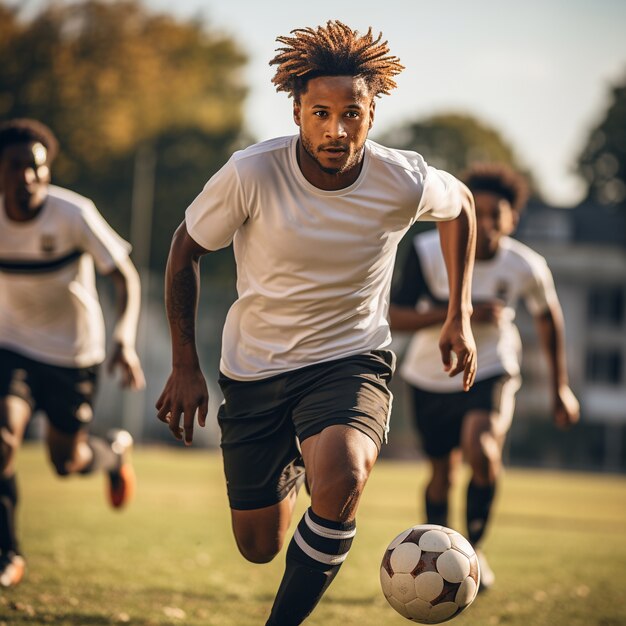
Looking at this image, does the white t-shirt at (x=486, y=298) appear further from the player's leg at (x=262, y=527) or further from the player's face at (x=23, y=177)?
the player's leg at (x=262, y=527)

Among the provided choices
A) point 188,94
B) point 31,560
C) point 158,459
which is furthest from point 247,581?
point 188,94

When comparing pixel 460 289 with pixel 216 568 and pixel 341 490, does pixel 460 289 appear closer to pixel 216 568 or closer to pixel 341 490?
pixel 341 490

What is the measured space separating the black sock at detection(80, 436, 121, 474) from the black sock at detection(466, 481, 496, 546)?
9.11 feet

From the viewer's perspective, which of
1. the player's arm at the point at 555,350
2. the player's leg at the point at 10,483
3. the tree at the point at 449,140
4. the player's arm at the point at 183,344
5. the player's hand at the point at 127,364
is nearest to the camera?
the player's arm at the point at 183,344

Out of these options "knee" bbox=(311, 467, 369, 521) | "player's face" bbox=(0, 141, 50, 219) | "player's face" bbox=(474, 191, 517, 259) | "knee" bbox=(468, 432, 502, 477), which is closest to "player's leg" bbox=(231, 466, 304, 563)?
"knee" bbox=(311, 467, 369, 521)

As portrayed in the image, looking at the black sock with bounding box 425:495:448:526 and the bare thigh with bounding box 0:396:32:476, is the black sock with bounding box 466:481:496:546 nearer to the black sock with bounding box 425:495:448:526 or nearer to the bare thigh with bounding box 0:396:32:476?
the black sock with bounding box 425:495:448:526

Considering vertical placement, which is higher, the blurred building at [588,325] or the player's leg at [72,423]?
the player's leg at [72,423]

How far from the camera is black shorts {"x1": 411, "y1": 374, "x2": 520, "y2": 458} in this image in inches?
309

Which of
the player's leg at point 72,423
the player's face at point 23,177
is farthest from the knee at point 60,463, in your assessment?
the player's face at point 23,177

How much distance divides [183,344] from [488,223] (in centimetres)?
382

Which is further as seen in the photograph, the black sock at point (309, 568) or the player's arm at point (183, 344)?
the player's arm at point (183, 344)

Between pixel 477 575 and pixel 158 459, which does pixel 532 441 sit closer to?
pixel 158 459

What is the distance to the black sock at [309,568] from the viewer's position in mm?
4406

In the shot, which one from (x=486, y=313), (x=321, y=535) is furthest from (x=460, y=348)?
(x=486, y=313)
